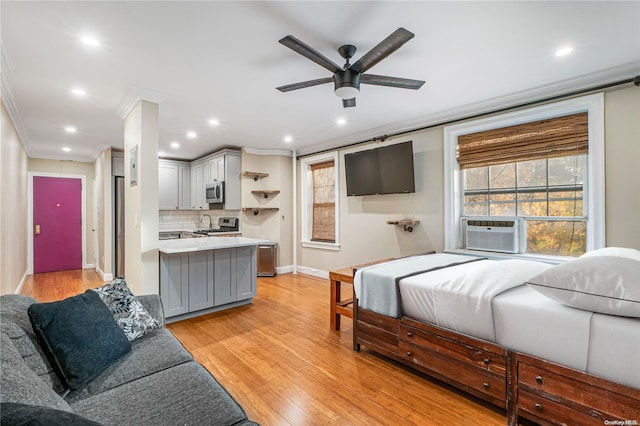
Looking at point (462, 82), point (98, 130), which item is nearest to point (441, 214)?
point (462, 82)

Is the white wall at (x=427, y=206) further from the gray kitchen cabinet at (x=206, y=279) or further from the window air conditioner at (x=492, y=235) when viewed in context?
the gray kitchen cabinet at (x=206, y=279)

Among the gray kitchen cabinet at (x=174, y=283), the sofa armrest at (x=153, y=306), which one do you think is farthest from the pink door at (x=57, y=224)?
the sofa armrest at (x=153, y=306)

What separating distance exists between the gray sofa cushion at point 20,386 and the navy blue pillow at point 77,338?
1.16ft

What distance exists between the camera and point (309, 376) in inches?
91.1

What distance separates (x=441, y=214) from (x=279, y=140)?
9.73 ft

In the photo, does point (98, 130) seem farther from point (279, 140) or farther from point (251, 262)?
point (251, 262)

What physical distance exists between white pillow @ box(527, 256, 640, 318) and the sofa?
1721 millimetres

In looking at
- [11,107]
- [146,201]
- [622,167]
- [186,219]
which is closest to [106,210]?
[186,219]

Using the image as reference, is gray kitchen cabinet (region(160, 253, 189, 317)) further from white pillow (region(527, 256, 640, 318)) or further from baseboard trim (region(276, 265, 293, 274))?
white pillow (region(527, 256, 640, 318))

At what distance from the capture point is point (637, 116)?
2.62 meters

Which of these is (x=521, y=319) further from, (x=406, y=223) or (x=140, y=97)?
(x=140, y=97)

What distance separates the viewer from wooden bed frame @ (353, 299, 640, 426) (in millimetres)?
1458

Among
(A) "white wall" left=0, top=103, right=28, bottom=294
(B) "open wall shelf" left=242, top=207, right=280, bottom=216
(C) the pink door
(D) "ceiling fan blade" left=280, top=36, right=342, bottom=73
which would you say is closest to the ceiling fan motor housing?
(D) "ceiling fan blade" left=280, top=36, right=342, bottom=73

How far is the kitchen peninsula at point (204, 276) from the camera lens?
334cm
